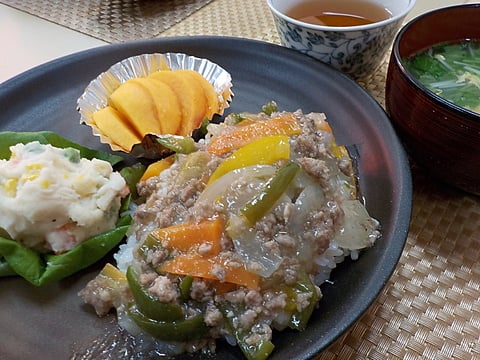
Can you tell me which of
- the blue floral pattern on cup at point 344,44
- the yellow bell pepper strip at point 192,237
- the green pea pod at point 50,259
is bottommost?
the green pea pod at point 50,259

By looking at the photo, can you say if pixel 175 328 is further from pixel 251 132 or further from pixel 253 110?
pixel 253 110

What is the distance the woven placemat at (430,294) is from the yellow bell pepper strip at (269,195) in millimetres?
441

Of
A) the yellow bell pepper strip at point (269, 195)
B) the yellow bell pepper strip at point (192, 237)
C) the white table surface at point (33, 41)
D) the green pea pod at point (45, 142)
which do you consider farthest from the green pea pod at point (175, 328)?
the white table surface at point (33, 41)

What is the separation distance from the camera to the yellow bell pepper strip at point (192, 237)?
160cm

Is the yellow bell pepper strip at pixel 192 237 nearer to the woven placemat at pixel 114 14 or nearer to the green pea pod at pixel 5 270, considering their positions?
the green pea pod at pixel 5 270

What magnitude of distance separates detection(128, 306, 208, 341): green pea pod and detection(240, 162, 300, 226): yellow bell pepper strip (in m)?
0.35

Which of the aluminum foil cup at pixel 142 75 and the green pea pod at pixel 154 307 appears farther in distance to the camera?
the aluminum foil cup at pixel 142 75

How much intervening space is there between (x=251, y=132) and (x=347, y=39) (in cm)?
80

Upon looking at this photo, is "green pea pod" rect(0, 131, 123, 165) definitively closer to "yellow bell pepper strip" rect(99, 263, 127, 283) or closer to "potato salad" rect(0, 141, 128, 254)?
"potato salad" rect(0, 141, 128, 254)

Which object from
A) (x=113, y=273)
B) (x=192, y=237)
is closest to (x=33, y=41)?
(x=113, y=273)

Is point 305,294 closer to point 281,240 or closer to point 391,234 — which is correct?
point 281,240

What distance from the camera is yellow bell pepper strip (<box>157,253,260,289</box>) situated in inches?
60.4

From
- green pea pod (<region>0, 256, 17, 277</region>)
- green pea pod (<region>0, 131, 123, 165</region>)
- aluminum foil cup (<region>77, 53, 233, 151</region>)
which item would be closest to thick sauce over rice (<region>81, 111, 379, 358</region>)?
green pea pod (<region>0, 256, 17, 277</region>)

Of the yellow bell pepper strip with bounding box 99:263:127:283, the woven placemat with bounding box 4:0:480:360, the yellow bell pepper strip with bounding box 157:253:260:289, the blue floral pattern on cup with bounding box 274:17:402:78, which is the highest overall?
the blue floral pattern on cup with bounding box 274:17:402:78
